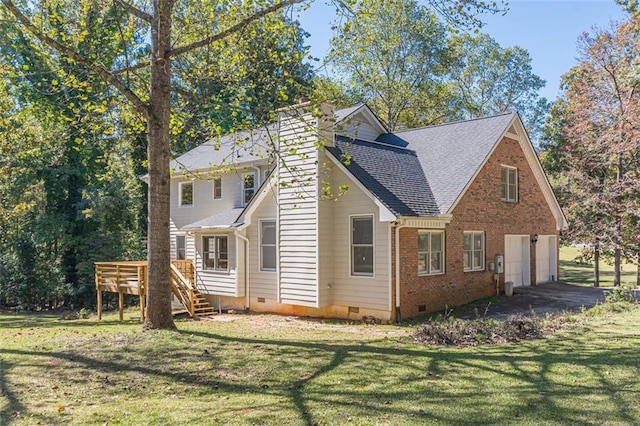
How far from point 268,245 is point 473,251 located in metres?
6.84

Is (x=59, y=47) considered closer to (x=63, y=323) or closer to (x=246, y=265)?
(x=246, y=265)

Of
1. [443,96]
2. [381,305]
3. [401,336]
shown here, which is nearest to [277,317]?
[381,305]

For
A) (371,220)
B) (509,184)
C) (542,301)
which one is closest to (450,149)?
(509,184)

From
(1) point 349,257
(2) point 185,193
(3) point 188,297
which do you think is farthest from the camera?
(2) point 185,193

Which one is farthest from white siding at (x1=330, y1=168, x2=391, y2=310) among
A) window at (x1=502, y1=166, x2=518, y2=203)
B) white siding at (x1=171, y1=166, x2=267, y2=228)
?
window at (x1=502, y1=166, x2=518, y2=203)

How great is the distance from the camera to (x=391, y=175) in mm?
15414

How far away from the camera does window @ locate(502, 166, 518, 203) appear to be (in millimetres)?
18266

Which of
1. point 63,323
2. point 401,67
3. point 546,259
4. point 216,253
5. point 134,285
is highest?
point 401,67

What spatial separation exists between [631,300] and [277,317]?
10.8 meters

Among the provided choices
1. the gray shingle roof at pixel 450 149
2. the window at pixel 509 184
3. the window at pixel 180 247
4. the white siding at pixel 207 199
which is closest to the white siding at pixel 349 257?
the gray shingle roof at pixel 450 149

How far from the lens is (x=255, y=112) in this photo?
37.3 feet

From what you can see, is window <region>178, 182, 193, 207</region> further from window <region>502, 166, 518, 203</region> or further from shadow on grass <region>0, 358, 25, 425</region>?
shadow on grass <region>0, 358, 25, 425</region>

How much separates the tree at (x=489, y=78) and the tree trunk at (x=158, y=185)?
104 ft

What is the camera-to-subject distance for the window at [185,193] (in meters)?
22.2
